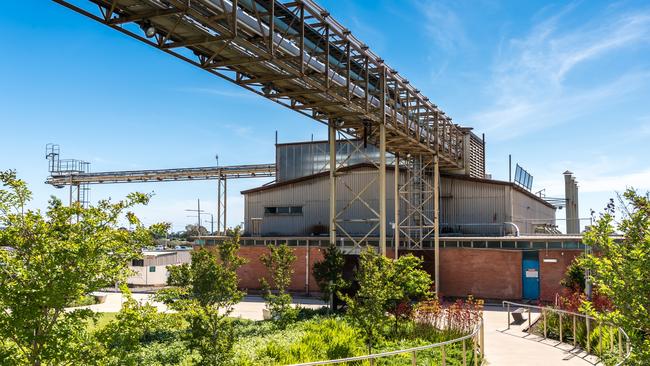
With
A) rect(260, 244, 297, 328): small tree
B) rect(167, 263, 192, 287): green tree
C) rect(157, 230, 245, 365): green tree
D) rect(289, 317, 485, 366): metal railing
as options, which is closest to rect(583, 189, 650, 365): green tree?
rect(289, 317, 485, 366): metal railing

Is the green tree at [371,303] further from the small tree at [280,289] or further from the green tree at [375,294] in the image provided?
the small tree at [280,289]

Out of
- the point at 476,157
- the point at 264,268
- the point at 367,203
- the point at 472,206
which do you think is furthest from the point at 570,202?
the point at 264,268

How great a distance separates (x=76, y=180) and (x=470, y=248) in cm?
4056

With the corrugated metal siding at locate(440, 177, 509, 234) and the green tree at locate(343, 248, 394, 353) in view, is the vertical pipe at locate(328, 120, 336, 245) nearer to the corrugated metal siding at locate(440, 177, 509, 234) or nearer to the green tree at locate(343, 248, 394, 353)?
the green tree at locate(343, 248, 394, 353)

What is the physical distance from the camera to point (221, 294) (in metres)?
13.2

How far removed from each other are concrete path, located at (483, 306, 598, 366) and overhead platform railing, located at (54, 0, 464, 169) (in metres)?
9.25

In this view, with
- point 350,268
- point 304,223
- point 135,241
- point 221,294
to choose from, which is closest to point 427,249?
point 350,268

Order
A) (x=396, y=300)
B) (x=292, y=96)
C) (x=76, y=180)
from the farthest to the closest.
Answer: (x=76, y=180) < (x=292, y=96) < (x=396, y=300)

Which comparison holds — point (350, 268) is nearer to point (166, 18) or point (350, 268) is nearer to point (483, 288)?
point (483, 288)

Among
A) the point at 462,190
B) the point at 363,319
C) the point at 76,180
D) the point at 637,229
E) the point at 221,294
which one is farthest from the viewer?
the point at 76,180

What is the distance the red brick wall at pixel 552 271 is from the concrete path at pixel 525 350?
8.74 meters

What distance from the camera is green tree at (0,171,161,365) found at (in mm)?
7316

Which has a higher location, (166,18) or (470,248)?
(166,18)

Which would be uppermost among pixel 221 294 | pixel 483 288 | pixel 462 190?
pixel 462 190
